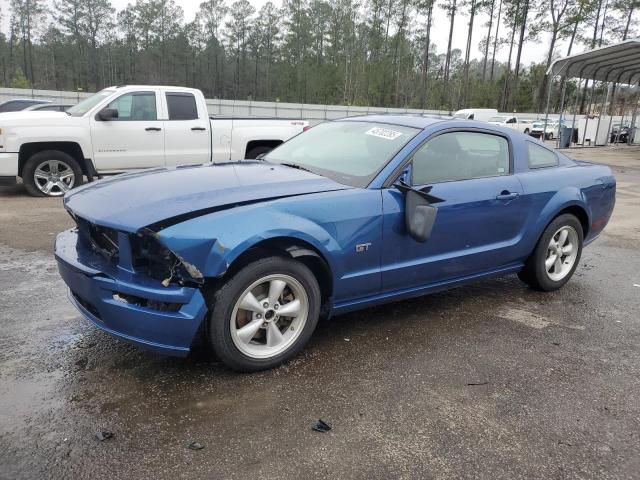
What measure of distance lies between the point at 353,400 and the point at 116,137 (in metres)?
7.12

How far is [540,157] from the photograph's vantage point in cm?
450

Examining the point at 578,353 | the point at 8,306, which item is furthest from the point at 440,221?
the point at 8,306

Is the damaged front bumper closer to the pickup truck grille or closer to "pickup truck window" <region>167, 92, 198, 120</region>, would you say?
the pickup truck grille

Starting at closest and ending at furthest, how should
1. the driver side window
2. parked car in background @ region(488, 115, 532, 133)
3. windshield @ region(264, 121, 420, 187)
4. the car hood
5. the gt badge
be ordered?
1. the car hood
2. the gt badge
3. windshield @ region(264, 121, 420, 187)
4. the driver side window
5. parked car in background @ region(488, 115, 532, 133)

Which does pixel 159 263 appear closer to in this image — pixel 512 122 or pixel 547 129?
pixel 547 129

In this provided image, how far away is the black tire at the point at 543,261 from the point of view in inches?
175

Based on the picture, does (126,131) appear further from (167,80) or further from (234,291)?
(167,80)

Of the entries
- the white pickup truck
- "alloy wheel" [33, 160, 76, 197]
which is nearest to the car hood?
the white pickup truck

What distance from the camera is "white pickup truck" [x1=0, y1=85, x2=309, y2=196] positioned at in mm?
7957

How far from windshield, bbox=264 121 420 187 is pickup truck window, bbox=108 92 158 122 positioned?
5122mm

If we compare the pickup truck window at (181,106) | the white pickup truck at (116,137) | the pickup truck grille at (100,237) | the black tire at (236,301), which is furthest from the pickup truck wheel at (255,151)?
the black tire at (236,301)

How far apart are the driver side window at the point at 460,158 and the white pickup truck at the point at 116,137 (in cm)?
586

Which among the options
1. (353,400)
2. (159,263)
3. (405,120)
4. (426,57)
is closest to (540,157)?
(405,120)

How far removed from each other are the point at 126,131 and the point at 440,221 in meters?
6.54
